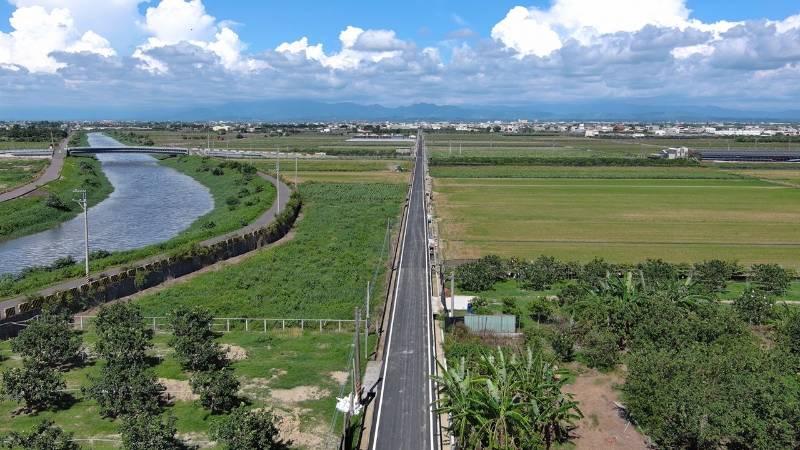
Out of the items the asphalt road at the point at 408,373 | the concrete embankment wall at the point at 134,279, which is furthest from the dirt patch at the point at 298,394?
the concrete embankment wall at the point at 134,279

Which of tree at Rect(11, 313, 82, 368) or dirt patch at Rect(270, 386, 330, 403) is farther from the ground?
tree at Rect(11, 313, 82, 368)

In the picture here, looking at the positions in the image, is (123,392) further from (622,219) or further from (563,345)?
(622,219)

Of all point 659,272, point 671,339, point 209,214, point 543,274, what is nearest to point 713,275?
point 659,272

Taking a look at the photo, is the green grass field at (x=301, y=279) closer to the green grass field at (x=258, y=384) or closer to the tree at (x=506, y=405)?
the green grass field at (x=258, y=384)

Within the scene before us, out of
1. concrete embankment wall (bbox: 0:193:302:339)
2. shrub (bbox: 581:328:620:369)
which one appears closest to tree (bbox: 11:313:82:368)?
concrete embankment wall (bbox: 0:193:302:339)

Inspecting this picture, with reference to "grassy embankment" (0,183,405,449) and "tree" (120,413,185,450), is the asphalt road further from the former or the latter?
"tree" (120,413,185,450)

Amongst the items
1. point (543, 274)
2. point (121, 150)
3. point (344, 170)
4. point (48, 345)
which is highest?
point (121, 150)

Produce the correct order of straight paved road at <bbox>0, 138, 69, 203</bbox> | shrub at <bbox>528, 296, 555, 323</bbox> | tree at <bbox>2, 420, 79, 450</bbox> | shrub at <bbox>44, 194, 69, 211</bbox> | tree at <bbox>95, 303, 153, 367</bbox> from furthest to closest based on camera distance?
straight paved road at <bbox>0, 138, 69, 203</bbox> → shrub at <bbox>44, 194, 69, 211</bbox> → shrub at <bbox>528, 296, 555, 323</bbox> → tree at <bbox>95, 303, 153, 367</bbox> → tree at <bbox>2, 420, 79, 450</bbox>
